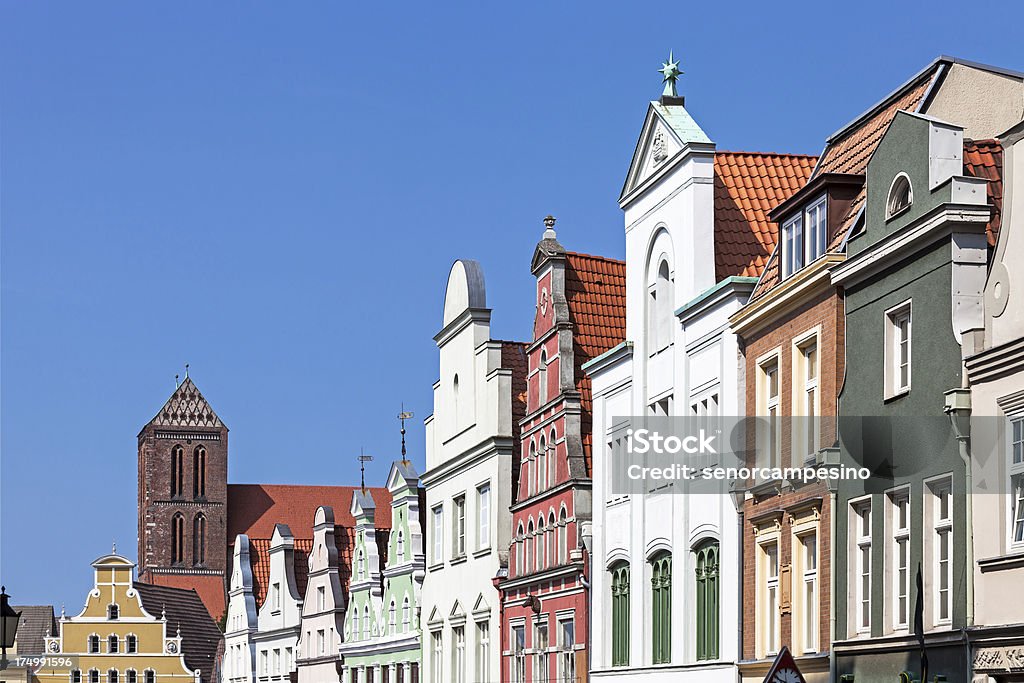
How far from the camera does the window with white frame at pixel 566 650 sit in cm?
4103

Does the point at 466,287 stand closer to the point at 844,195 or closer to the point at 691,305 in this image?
the point at 691,305

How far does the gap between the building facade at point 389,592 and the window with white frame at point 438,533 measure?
1.47 meters

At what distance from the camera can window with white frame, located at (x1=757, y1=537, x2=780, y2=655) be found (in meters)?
29.9

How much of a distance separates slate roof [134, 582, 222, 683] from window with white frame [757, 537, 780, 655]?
68204 millimetres

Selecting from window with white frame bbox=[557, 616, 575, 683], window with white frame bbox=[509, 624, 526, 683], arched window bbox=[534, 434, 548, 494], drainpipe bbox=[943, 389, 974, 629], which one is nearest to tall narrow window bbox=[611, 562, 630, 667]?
window with white frame bbox=[557, 616, 575, 683]

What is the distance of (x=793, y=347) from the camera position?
28.8 m

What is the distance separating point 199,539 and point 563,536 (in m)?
128

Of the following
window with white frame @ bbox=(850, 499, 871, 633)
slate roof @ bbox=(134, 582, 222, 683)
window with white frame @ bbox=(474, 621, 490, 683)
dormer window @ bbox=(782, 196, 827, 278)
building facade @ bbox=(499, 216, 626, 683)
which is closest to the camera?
window with white frame @ bbox=(850, 499, 871, 633)

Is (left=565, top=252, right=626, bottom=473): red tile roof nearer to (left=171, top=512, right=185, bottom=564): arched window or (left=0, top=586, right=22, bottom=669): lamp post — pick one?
(left=0, top=586, right=22, bottom=669): lamp post

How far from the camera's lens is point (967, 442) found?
2294cm

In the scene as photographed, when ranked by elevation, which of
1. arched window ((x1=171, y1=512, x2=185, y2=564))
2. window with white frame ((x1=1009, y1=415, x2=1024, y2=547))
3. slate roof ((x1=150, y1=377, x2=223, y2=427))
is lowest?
window with white frame ((x1=1009, y1=415, x2=1024, y2=547))

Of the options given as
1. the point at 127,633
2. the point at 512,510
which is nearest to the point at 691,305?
the point at 512,510

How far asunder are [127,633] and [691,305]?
220 feet

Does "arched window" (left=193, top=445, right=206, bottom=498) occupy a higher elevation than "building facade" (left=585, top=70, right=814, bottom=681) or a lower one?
higher
